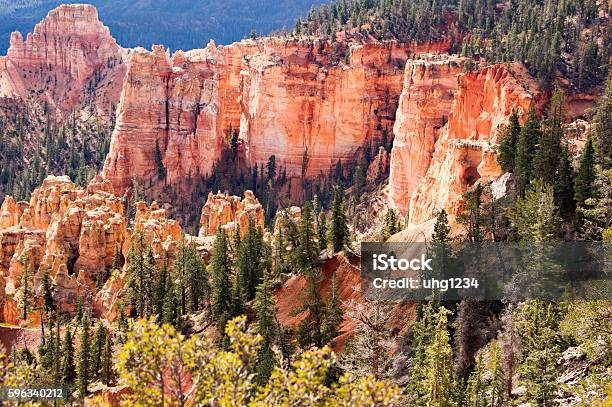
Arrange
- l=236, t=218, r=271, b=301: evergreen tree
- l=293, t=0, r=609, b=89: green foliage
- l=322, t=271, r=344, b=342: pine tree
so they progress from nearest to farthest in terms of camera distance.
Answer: l=322, t=271, r=344, b=342: pine tree, l=236, t=218, r=271, b=301: evergreen tree, l=293, t=0, r=609, b=89: green foliage

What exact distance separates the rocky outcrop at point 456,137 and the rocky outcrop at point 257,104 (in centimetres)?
1860

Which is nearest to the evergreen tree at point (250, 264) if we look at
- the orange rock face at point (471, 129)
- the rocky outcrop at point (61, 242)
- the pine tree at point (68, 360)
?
the pine tree at point (68, 360)

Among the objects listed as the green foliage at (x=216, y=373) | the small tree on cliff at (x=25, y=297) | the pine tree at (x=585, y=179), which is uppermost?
the pine tree at (x=585, y=179)

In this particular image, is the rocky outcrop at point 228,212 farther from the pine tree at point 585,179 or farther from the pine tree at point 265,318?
the pine tree at point 585,179

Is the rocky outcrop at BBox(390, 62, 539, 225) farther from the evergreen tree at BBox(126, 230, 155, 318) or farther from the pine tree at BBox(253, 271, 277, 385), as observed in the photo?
the evergreen tree at BBox(126, 230, 155, 318)

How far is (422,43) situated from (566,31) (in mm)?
27384

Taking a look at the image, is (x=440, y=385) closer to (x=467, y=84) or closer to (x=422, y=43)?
(x=467, y=84)

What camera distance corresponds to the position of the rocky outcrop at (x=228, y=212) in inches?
3479

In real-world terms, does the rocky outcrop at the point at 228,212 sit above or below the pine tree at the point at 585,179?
below

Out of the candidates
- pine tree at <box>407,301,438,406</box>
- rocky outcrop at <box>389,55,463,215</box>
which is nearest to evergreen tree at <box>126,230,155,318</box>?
pine tree at <box>407,301,438,406</box>

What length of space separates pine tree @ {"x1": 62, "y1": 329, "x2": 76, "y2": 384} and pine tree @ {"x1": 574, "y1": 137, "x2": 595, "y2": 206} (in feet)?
126

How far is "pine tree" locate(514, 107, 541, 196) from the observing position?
2271 inches

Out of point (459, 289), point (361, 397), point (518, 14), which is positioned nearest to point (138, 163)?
point (518, 14)

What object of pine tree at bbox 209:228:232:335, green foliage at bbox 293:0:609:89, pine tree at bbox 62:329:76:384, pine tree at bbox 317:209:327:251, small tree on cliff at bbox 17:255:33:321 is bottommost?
pine tree at bbox 62:329:76:384
